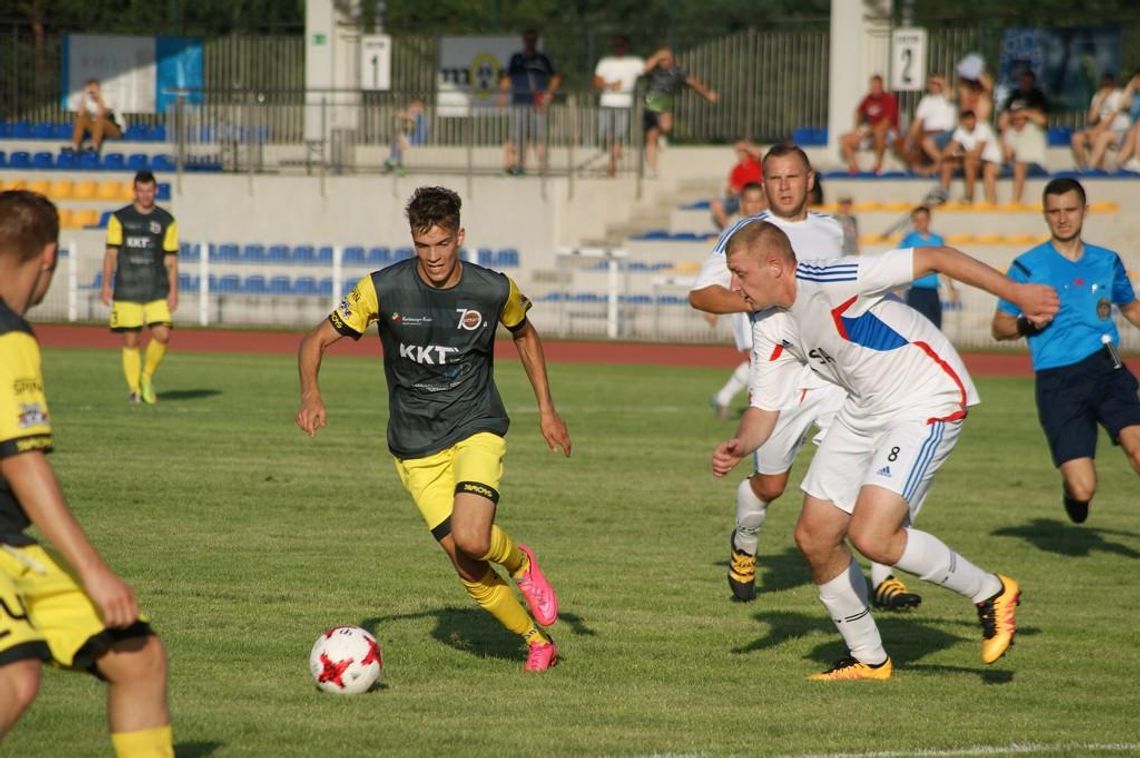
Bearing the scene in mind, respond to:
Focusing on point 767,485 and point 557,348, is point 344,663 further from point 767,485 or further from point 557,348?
point 557,348

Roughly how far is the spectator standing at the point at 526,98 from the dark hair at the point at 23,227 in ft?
93.5

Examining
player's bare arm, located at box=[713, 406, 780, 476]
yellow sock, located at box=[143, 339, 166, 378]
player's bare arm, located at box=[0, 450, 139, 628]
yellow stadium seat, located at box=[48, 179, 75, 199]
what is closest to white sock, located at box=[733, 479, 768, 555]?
player's bare arm, located at box=[713, 406, 780, 476]

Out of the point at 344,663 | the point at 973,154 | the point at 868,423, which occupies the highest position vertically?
the point at 973,154

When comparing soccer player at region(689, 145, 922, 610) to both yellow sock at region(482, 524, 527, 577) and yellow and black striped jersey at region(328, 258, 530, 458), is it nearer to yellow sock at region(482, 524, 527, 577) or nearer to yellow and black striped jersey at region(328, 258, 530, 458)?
yellow and black striped jersey at region(328, 258, 530, 458)

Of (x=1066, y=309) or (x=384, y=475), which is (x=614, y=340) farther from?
(x=1066, y=309)

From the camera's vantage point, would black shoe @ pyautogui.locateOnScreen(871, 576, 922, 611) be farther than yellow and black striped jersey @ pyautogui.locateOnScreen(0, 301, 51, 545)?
Yes

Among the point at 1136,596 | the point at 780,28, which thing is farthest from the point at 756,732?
the point at 780,28

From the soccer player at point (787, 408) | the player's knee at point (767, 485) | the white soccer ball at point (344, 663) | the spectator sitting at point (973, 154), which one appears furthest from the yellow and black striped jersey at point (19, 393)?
the spectator sitting at point (973, 154)

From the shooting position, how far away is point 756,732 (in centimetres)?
618

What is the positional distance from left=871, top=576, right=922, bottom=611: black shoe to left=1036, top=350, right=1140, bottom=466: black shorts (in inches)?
72.1

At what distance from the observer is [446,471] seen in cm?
747

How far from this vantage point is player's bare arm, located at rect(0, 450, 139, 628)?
4340 millimetres

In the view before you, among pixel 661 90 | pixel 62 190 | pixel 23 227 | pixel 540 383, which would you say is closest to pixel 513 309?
pixel 540 383

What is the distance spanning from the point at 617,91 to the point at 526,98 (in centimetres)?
196
